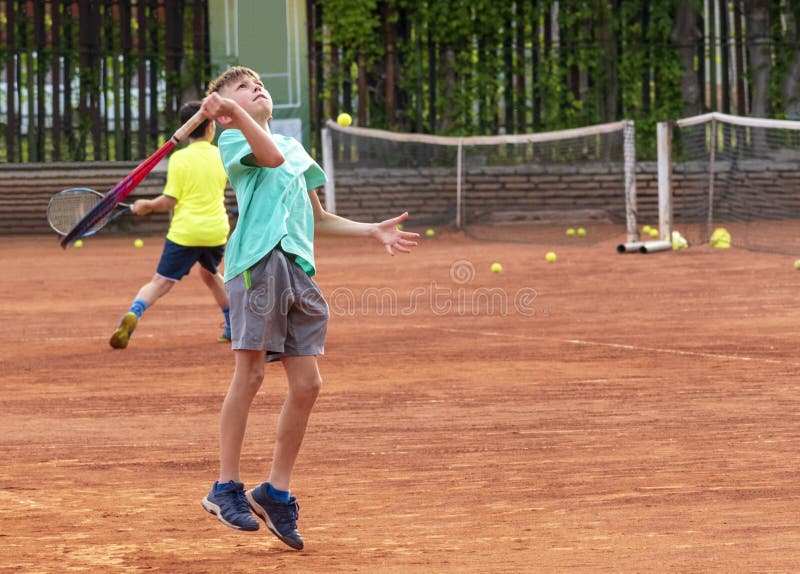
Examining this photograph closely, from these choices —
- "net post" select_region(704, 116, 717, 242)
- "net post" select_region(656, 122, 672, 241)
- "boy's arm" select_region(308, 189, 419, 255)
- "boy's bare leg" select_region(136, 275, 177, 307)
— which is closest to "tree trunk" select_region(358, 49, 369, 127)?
"net post" select_region(704, 116, 717, 242)

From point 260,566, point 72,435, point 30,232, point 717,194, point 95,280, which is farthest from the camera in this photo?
point 30,232

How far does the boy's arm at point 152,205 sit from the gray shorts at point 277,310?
4429mm

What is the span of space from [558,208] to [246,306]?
16.8 metres

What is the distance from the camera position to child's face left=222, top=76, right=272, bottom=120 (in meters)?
4.62

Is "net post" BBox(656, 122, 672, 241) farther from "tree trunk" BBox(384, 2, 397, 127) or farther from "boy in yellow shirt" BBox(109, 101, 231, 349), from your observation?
"boy in yellow shirt" BBox(109, 101, 231, 349)

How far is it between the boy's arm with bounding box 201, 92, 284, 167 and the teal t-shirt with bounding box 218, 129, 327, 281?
10 centimetres

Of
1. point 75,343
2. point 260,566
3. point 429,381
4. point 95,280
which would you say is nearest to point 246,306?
point 260,566

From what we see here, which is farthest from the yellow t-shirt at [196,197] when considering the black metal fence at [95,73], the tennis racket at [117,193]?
the black metal fence at [95,73]

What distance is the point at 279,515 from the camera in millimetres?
4566

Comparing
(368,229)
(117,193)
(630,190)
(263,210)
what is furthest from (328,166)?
(263,210)

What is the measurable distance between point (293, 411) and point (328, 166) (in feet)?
53.3

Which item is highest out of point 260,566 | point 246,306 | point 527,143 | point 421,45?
point 421,45

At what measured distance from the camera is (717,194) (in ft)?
64.3

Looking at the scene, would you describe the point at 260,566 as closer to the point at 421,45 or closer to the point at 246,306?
the point at 246,306
